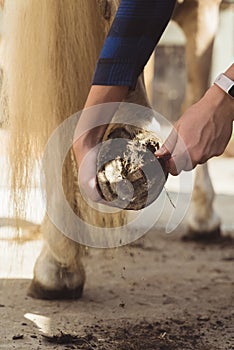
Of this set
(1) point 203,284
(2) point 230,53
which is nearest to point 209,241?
(1) point 203,284

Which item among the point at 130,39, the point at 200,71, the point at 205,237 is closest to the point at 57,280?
the point at 130,39

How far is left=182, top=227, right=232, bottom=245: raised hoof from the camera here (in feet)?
9.23

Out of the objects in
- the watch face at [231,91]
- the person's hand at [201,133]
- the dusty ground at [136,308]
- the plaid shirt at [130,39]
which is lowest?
the dusty ground at [136,308]

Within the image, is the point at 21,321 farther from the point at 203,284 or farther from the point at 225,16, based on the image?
the point at 225,16

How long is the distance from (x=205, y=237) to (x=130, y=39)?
5.17ft

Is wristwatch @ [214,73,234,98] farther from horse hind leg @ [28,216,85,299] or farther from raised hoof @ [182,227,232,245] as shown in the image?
raised hoof @ [182,227,232,245]

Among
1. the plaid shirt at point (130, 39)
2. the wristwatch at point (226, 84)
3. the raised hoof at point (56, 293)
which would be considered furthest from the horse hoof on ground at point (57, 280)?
the wristwatch at point (226, 84)

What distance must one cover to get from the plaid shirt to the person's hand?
0.54 ft

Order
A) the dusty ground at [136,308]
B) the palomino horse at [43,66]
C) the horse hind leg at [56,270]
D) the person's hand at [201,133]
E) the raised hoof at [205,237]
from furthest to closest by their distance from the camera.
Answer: the raised hoof at [205,237] → the horse hind leg at [56,270] → the dusty ground at [136,308] → the palomino horse at [43,66] → the person's hand at [201,133]

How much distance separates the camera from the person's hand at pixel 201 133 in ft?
3.89

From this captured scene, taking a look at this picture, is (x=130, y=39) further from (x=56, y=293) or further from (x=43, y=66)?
(x=56, y=293)

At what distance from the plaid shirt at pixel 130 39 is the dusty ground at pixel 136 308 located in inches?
22.8

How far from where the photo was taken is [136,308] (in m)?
1.94

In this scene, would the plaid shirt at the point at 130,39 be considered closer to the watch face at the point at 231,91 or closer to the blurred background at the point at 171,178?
the watch face at the point at 231,91
